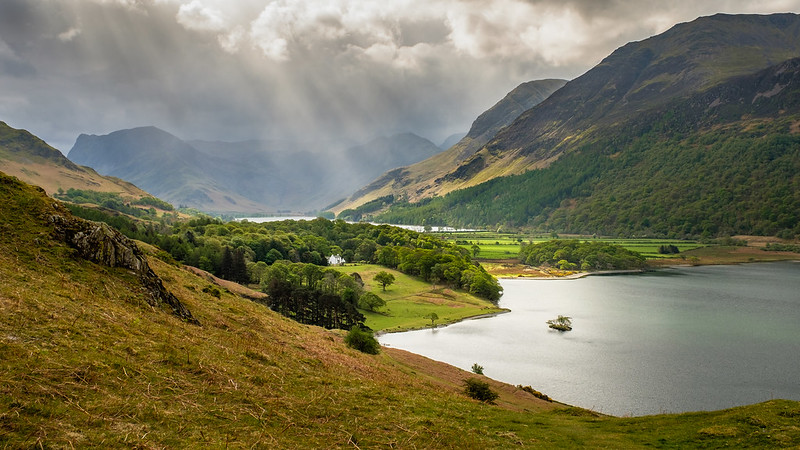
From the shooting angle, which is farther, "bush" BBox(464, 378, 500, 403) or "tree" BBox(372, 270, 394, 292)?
"tree" BBox(372, 270, 394, 292)

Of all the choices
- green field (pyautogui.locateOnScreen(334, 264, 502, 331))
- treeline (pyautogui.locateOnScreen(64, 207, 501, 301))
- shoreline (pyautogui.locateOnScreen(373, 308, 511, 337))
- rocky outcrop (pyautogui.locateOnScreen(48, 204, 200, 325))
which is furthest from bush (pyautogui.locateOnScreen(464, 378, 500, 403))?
treeline (pyautogui.locateOnScreen(64, 207, 501, 301))

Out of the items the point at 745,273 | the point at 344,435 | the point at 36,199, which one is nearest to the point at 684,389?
the point at 344,435

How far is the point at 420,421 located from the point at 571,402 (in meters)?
40.4

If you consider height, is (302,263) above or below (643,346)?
above

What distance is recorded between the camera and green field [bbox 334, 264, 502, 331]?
9857 cm

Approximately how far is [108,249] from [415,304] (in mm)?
93495

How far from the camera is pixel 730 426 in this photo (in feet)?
66.8

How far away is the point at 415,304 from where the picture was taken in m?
115

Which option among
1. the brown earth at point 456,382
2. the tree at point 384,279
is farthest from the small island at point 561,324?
the tree at point 384,279

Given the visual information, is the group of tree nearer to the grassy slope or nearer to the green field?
the green field

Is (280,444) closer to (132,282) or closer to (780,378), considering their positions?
(132,282)

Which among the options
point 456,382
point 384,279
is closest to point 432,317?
point 384,279

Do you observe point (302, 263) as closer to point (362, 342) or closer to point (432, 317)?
point (432, 317)

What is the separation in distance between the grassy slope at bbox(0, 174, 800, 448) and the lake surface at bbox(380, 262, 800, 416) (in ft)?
110
